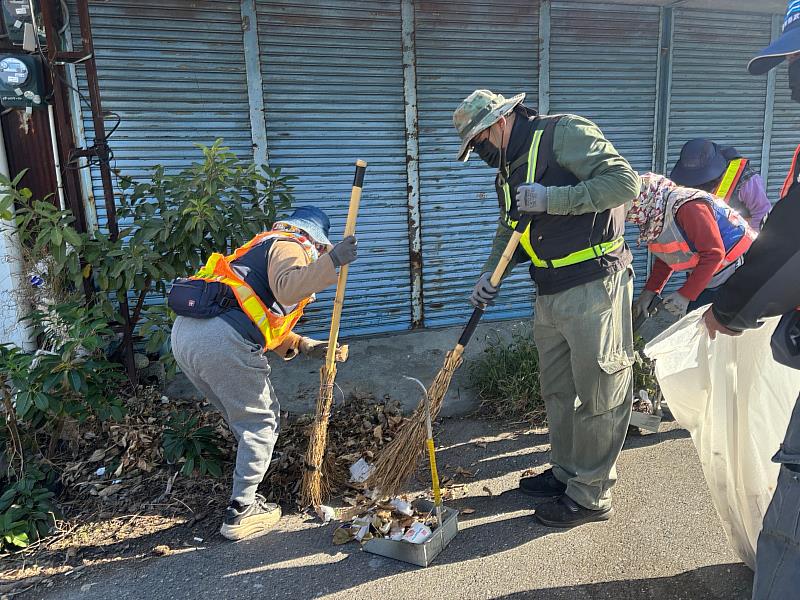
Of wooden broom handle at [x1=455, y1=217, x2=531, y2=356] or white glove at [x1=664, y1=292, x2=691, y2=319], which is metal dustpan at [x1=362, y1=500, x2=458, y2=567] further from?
white glove at [x1=664, y1=292, x2=691, y2=319]

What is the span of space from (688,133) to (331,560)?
6.12 metres

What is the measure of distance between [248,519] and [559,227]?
216cm

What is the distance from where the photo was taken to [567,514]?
3.13m

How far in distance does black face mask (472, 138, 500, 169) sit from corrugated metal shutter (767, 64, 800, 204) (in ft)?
18.8

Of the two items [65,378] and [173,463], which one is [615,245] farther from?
[65,378]

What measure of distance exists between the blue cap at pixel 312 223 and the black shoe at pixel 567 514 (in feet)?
5.88

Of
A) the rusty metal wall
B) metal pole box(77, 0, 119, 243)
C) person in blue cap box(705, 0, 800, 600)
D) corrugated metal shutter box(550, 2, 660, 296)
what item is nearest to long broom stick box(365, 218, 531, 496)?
person in blue cap box(705, 0, 800, 600)

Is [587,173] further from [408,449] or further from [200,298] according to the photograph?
[200,298]

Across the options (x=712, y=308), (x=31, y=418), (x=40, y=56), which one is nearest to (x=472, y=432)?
(x=712, y=308)

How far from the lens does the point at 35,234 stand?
4398 mm

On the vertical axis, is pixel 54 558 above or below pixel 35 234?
below

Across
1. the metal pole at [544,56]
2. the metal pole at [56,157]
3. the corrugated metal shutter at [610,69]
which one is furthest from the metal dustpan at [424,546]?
the corrugated metal shutter at [610,69]

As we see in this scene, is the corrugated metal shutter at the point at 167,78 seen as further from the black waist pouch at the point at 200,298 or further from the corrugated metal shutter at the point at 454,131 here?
the black waist pouch at the point at 200,298


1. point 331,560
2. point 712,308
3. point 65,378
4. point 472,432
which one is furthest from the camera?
point 472,432
